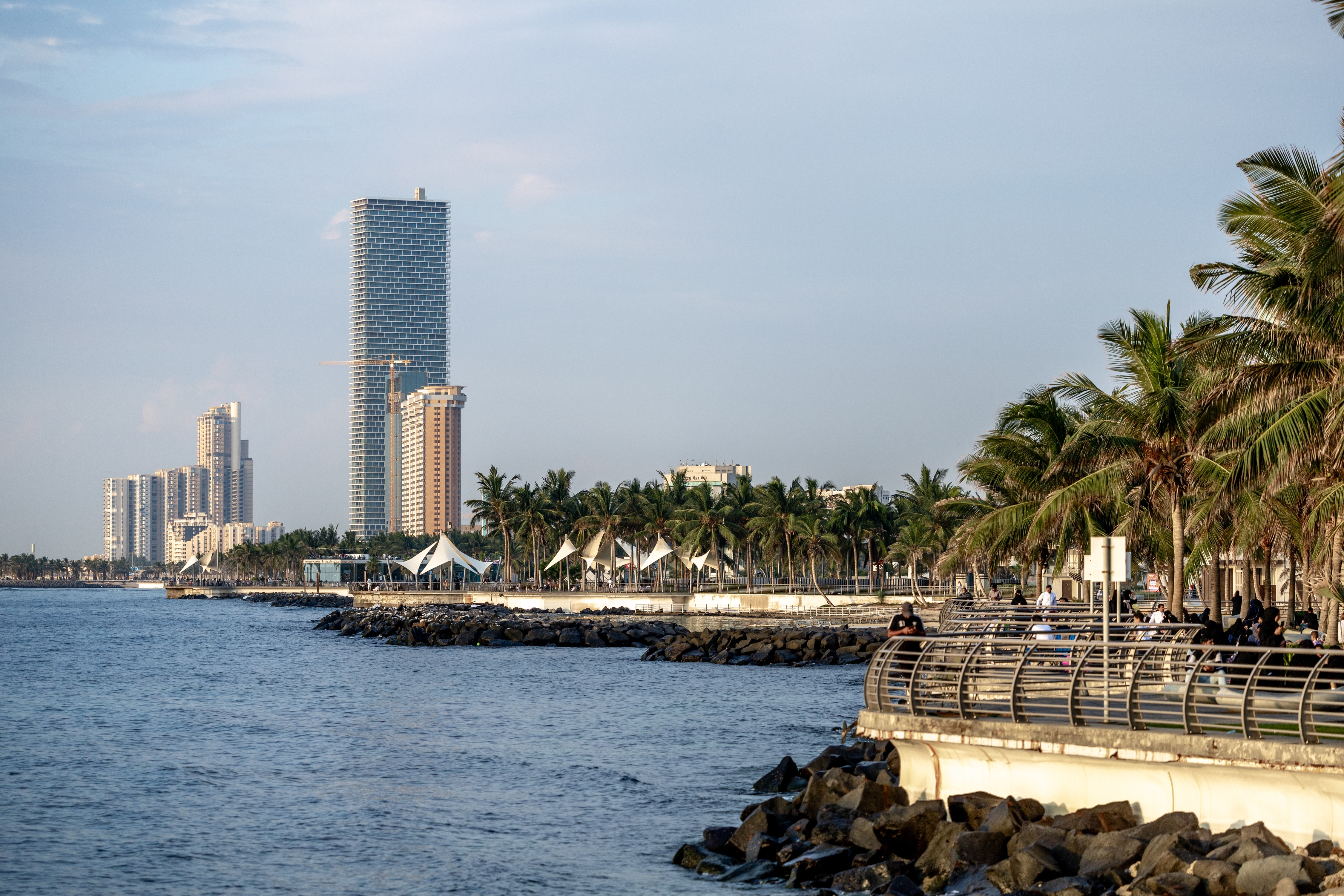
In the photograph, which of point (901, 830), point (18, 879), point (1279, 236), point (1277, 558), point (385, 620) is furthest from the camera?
point (385, 620)

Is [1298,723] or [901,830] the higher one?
[1298,723]

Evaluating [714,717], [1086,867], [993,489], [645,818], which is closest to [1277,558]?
[993,489]

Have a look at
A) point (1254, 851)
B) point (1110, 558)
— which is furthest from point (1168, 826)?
point (1110, 558)

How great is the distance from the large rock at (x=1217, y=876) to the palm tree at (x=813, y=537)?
74553 millimetres

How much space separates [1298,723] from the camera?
13328 millimetres

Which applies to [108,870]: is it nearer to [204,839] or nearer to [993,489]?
[204,839]

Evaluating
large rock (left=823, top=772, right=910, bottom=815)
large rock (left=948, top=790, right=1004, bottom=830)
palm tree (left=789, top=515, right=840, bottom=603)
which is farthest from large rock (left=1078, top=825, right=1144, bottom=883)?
palm tree (left=789, top=515, right=840, bottom=603)

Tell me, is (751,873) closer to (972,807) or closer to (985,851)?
(972,807)

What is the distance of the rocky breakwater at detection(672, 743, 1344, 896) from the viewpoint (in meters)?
12.4

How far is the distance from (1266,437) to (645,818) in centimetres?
1184

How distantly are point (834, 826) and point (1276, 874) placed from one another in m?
5.88

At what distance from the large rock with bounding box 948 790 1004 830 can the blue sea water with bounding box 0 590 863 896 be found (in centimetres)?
287

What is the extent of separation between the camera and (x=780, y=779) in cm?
2281

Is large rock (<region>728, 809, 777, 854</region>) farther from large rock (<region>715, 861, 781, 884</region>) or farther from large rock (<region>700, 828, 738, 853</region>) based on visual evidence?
large rock (<region>715, 861, 781, 884</region>)
